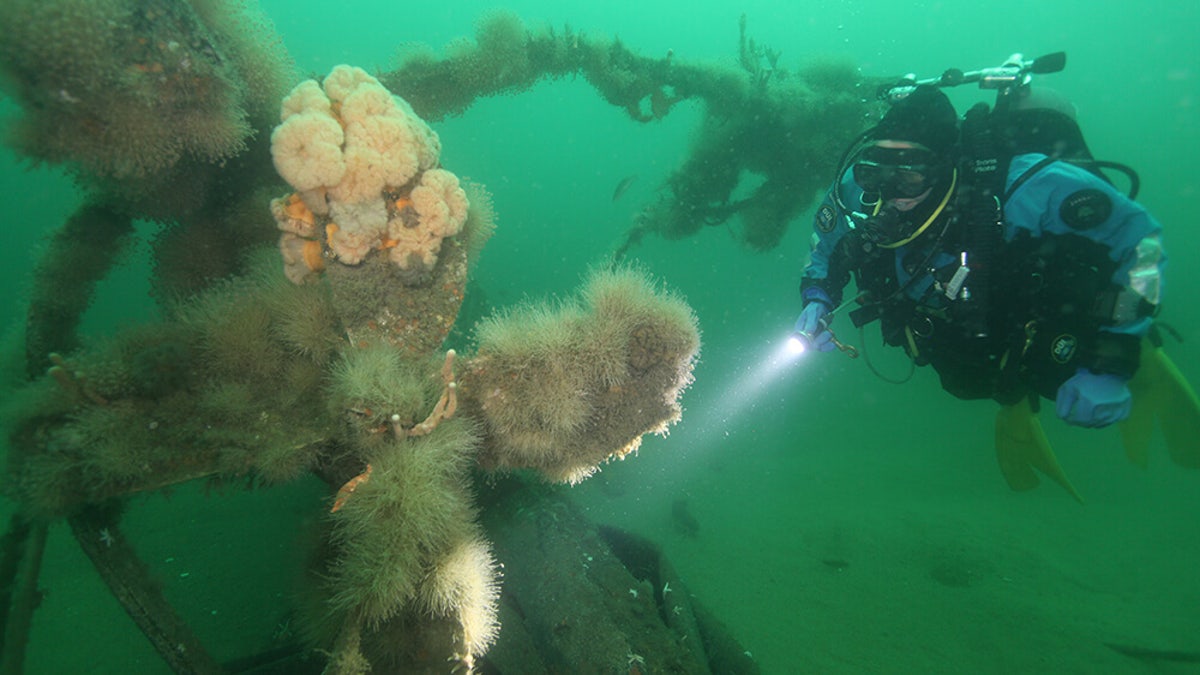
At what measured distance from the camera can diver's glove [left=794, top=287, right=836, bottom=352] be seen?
5207 mm

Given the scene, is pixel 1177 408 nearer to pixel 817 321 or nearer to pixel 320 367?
pixel 817 321

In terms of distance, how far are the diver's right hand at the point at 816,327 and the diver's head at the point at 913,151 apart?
1.34 meters

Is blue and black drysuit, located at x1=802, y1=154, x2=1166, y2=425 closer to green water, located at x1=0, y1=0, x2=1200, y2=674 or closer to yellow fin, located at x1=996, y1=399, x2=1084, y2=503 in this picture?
yellow fin, located at x1=996, y1=399, x2=1084, y2=503

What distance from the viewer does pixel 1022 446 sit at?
5.14 metres

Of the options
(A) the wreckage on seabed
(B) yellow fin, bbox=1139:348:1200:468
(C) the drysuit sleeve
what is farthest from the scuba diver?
(A) the wreckage on seabed

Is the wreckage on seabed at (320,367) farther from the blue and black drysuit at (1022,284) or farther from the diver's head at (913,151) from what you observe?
the blue and black drysuit at (1022,284)

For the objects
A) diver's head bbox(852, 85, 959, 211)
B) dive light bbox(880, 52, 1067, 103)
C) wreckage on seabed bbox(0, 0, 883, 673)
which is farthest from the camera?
dive light bbox(880, 52, 1067, 103)

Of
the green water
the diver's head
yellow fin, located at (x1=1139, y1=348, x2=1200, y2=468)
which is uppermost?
the diver's head

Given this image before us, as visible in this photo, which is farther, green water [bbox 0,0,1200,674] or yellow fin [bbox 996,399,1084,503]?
green water [bbox 0,0,1200,674]

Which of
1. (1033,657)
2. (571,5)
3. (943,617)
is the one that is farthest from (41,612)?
(571,5)

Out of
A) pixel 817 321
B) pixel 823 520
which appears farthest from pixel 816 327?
pixel 823 520

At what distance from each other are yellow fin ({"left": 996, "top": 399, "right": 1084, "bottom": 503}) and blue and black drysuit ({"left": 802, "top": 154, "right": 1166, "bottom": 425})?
288mm

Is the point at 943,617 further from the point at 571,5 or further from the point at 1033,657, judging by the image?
the point at 571,5

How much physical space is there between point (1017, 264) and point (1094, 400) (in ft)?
4.57
